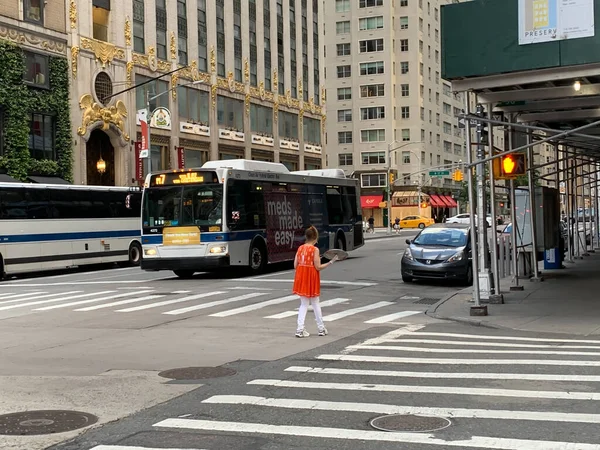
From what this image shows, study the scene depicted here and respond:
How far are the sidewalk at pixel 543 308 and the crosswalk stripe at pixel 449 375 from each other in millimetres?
4293

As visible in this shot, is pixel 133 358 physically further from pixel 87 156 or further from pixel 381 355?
pixel 87 156

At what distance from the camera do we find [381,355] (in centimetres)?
1087

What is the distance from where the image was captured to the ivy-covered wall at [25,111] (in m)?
40.0

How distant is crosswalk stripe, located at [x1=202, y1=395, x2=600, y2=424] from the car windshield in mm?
14973

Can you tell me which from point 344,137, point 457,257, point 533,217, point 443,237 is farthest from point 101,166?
point 344,137

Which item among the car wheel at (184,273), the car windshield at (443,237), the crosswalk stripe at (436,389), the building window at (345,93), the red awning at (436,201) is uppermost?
the building window at (345,93)

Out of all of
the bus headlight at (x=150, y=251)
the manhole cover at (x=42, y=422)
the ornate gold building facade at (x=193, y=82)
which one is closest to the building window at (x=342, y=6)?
A: the ornate gold building facade at (x=193, y=82)

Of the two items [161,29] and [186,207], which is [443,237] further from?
[161,29]

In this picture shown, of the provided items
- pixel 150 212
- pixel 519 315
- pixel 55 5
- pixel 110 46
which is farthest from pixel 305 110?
pixel 519 315

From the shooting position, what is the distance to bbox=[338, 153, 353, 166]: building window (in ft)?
331

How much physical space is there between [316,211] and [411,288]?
8.44 m

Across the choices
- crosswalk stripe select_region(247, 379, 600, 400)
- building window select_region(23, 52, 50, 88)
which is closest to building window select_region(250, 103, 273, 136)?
building window select_region(23, 52, 50, 88)

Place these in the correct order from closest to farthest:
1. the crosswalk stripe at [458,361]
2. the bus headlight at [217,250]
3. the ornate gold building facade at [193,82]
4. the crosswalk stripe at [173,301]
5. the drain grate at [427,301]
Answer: the crosswalk stripe at [458,361]
the crosswalk stripe at [173,301]
the drain grate at [427,301]
the bus headlight at [217,250]
the ornate gold building facade at [193,82]

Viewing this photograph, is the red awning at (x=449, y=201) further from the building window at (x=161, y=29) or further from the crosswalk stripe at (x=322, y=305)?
the crosswalk stripe at (x=322, y=305)
